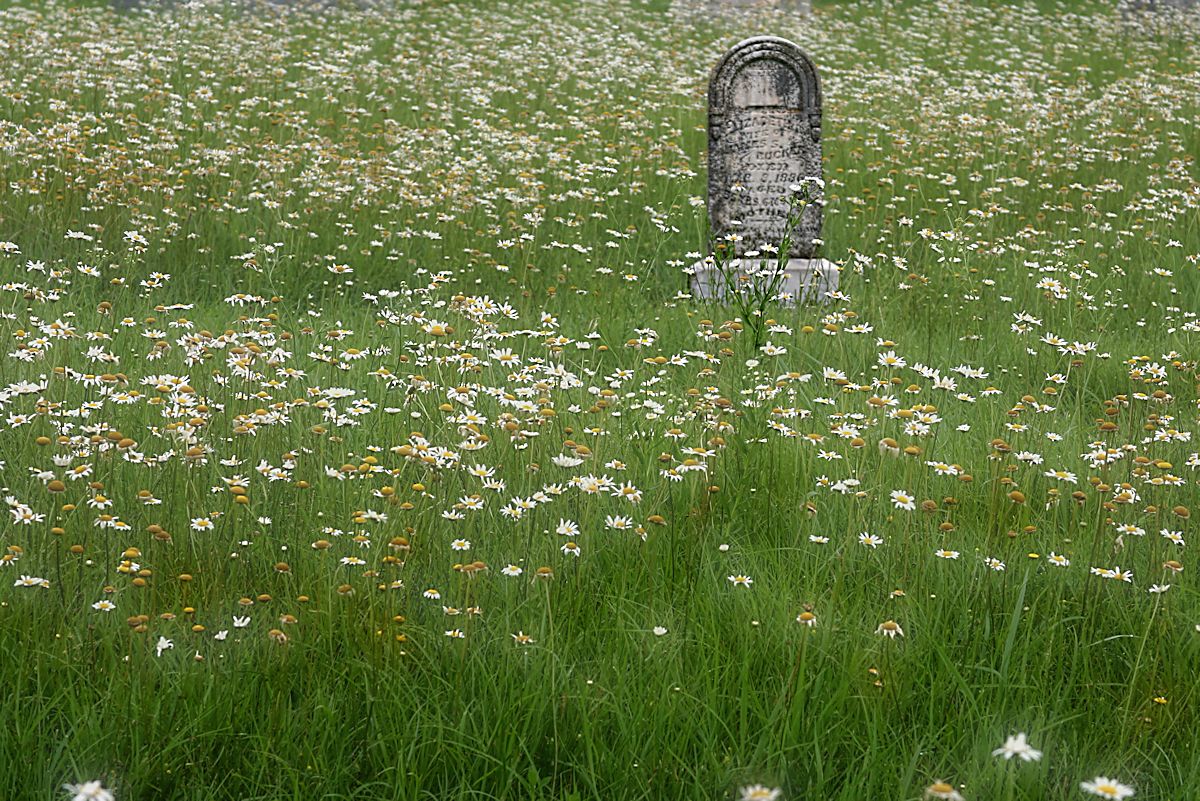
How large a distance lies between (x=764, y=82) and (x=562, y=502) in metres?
4.76

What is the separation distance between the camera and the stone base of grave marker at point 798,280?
23.3 feet

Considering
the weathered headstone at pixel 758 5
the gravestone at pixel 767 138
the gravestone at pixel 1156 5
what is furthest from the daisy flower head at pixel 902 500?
the gravestone at pixel 1156 5

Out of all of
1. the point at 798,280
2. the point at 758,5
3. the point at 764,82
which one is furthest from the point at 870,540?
the point at 758,5

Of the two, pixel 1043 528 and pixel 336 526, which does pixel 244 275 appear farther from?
pixel 1043 528

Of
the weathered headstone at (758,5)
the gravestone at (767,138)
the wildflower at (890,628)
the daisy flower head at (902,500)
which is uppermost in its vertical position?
the weathered headstone at (758,5)

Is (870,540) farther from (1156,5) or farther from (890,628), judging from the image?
(1156,5)

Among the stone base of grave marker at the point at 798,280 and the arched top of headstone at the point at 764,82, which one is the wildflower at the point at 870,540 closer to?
the stone base of grave marker at the point at 798,280

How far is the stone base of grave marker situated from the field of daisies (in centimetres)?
12

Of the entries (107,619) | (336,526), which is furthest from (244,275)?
(107,619)

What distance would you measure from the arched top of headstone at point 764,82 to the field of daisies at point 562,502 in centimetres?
86

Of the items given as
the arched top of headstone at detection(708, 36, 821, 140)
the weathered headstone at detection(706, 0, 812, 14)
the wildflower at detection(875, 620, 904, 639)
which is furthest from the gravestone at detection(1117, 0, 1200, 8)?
the wildflower at detection(875, 620, 904, 639)

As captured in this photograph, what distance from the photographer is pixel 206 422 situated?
3.77m

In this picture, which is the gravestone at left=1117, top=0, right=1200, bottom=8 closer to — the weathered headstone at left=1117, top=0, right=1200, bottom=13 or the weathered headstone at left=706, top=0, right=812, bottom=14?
the weathered headstone at left=1117, top=0, right=1200, bottom=13

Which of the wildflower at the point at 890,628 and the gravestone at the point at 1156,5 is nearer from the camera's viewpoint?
the wildflower at the point at 890,628
